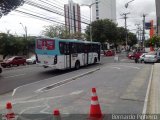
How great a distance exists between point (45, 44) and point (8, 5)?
221 inches

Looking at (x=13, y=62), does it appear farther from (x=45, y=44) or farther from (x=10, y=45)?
(x=45, y=44)

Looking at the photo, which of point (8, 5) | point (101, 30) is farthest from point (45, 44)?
point (101, 30)

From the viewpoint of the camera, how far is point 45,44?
22.6 metres

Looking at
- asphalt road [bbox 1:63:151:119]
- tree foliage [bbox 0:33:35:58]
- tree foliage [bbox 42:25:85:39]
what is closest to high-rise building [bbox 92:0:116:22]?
tree foliage [bbox 42:25:85:39]

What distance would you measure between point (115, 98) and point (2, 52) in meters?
44.1

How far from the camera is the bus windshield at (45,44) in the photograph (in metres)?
22.3

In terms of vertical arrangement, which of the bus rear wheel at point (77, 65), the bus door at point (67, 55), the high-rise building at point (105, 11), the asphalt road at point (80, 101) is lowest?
the asphalt road at point (80, 101)

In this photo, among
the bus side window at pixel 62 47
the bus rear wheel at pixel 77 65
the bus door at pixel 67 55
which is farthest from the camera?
the bus rear wheel at pixel 77 65

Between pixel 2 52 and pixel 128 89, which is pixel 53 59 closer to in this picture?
pixel 128 89

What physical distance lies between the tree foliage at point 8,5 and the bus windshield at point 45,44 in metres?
4.53

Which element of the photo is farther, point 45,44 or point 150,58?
point 150,58

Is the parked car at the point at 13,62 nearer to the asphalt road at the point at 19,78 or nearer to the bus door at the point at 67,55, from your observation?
the asphalt road at the point at 19,78

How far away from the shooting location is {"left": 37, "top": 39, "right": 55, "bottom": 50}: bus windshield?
22.3m

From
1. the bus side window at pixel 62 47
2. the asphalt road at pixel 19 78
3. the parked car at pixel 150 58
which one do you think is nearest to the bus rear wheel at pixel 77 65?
the asphalt road at pixel 19 78
